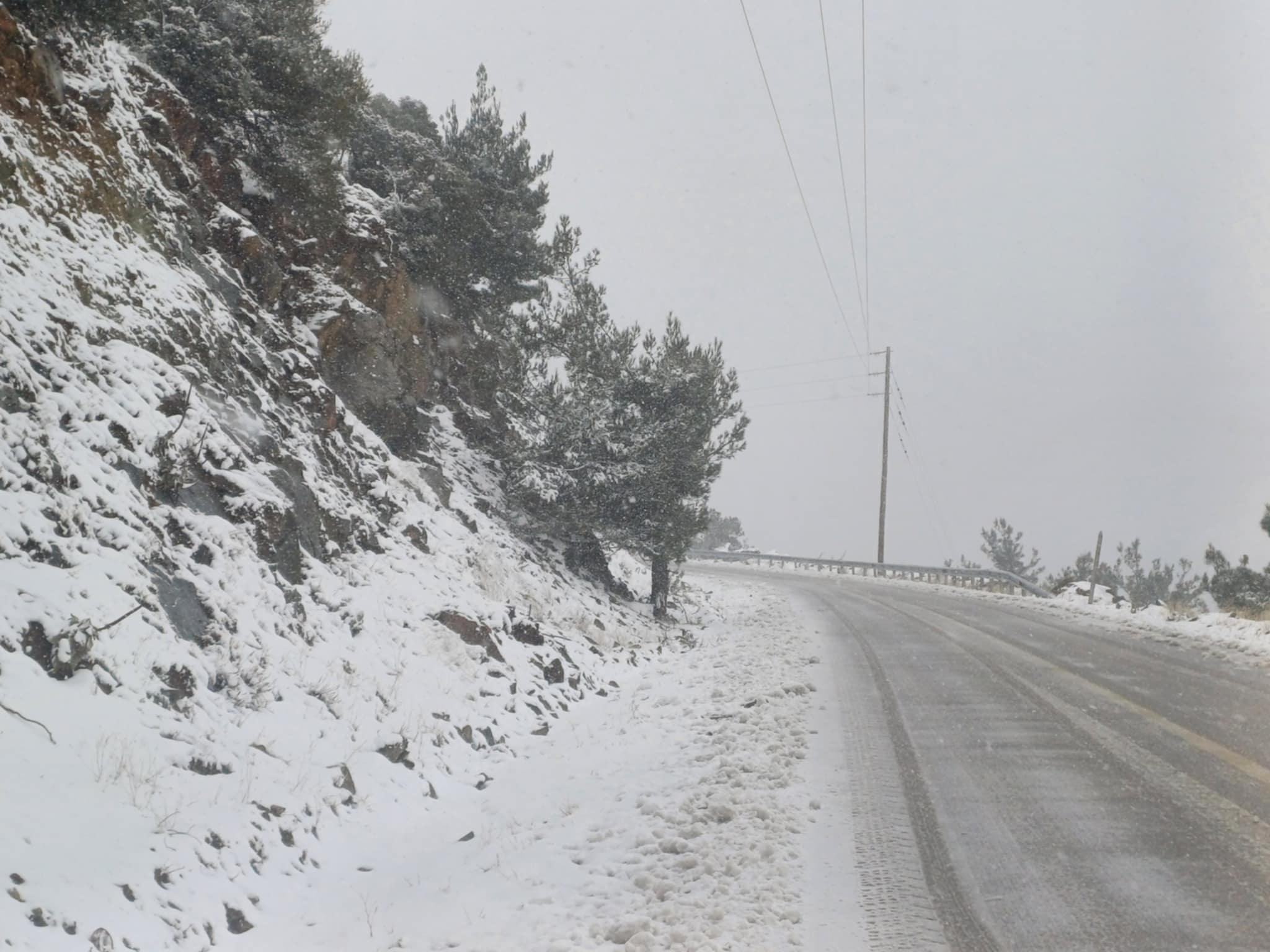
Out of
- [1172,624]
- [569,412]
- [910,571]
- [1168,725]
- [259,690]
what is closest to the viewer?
[259,690]

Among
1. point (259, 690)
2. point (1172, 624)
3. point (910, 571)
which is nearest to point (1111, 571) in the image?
point (910, 571)

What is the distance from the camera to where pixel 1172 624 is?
44.0 ft

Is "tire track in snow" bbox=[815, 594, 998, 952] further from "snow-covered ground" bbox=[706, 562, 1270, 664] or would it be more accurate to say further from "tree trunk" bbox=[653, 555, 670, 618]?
"tree trunk" bbox=[653, 555, 670, 618]

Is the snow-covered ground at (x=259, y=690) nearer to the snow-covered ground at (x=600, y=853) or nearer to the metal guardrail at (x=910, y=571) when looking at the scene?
the snow-covered ground at (x=600, y=853)

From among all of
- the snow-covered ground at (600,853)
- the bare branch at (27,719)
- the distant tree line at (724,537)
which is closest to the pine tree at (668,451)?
the snow-covered ground at (600,853)

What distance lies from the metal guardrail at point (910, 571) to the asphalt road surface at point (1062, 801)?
14.9m

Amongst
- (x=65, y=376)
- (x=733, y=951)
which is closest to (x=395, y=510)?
(x=65, y=376)

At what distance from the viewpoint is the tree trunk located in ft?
56.1

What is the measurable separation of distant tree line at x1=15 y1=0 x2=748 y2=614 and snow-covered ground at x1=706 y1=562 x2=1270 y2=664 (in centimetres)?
857

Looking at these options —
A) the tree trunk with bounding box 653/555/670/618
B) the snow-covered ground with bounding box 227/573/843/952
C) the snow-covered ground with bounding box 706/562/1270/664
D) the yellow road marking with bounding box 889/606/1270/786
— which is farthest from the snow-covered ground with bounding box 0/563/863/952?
the tree trunk with bounding box 653/555/670/618

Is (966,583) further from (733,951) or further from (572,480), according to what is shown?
(733,951)

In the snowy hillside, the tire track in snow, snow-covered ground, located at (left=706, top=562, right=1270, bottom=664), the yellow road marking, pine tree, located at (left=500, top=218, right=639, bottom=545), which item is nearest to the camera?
the tire track in snow

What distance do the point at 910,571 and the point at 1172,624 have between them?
2139 centimetres

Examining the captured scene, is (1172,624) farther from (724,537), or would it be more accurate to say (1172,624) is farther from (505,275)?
(724,537)
